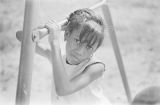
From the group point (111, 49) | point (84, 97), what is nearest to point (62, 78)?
point (84, 97)

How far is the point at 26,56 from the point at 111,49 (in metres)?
1.66

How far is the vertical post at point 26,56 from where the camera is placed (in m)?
0.72

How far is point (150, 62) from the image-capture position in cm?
225

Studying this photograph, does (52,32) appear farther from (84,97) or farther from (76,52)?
(84,97)

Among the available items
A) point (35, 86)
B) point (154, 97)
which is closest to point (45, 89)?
point (35, 86)

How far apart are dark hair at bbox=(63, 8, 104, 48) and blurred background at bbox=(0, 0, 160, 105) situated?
991mm

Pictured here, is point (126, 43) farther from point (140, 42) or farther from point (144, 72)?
point (144, 72)

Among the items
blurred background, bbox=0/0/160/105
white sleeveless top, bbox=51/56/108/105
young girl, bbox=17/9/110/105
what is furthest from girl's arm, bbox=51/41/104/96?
blurred background, bbox=0/0/160/105

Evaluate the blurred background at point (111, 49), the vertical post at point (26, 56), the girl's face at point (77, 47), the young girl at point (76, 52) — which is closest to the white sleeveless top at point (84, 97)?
the young girl at point (76, 52)

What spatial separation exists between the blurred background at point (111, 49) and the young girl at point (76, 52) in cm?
90

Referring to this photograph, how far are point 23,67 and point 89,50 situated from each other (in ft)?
0.61

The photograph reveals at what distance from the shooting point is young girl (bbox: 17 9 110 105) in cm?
76

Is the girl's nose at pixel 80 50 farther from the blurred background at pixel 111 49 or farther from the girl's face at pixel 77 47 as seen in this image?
the blurred background at pixel 111 49

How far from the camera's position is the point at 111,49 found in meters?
2.36
